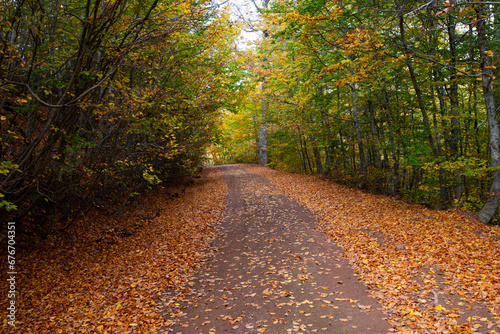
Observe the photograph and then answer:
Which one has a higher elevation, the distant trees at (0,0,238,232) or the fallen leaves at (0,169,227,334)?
the distant trees at (0,0,238,232)

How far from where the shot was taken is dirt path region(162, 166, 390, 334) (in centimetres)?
444

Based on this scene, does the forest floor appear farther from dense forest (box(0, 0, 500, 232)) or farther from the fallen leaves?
dense forest (box(0, 0, 500, 232))

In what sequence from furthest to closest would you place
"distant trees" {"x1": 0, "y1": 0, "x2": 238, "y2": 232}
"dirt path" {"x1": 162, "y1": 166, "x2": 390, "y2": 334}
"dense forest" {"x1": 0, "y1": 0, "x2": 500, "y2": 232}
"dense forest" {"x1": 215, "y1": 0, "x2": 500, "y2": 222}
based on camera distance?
"dense forest" {"x1": 215, "y1": 0, "x2": 500, "y2": 222} → "dense forest" {"x1": 0, "y1": 0, "x2": 500, "y2": 232} → "distant trees" {"x1": 0, "y1": 0, "x2": 238, "y2": 232} → "dirt path" {"x1": 162, "y1": 166, "x2": 390, "y2": 334}

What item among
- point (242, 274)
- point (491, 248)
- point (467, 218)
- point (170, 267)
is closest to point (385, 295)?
point (242, 274)

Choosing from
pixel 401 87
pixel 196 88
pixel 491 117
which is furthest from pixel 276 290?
pixel 401 87

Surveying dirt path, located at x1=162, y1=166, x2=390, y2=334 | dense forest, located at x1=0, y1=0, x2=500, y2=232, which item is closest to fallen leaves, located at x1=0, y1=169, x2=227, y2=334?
dirt path, located at x1=162, y1=166, x2=390, y2=334

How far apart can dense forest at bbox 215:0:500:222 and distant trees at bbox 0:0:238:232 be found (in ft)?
14.1

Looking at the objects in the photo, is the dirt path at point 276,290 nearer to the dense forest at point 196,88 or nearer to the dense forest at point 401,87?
the dense forest at point 196,88

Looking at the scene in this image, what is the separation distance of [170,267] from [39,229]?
3.75 meters

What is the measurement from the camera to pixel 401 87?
1315 centimetres

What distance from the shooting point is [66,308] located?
17.1 ft

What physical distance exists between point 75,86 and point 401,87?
1326 centimetres

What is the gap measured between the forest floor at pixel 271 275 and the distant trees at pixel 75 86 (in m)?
1.68

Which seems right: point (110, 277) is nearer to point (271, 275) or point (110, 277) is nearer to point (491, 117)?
point (271, 275)
